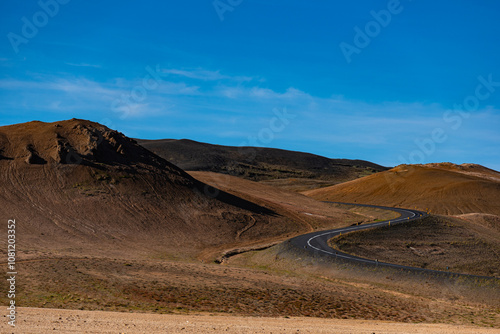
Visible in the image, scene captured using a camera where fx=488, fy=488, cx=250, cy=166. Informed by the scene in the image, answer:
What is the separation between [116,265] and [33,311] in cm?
1293

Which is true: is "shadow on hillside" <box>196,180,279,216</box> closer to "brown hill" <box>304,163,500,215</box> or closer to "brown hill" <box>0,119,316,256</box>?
"brown hill" <box>0,119,316,256</box>

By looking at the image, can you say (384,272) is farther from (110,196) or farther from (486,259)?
(110,196)

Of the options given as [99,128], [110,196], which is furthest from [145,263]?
[99,128]

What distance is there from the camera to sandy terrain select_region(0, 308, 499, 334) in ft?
54.2

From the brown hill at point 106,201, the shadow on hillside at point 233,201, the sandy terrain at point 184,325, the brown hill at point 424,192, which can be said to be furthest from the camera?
the brown hill at point 424,192

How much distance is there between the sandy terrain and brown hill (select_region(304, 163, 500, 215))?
79.3 metres

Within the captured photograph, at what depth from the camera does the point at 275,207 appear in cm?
7156

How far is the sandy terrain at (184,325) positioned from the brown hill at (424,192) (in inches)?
3123

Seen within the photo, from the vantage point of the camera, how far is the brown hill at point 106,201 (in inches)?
1831

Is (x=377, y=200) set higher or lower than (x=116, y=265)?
higher

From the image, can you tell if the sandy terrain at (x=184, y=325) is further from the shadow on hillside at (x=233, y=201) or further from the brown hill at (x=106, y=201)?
the shadow on hillside at (x=233, y=201)

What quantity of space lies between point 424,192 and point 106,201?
76.7 meters

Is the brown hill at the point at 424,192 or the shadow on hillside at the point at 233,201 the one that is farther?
the brown hill at the point at 424,192

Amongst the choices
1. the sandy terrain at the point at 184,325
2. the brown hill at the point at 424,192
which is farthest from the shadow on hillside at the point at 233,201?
the sandy terrain at the point at 184,325
